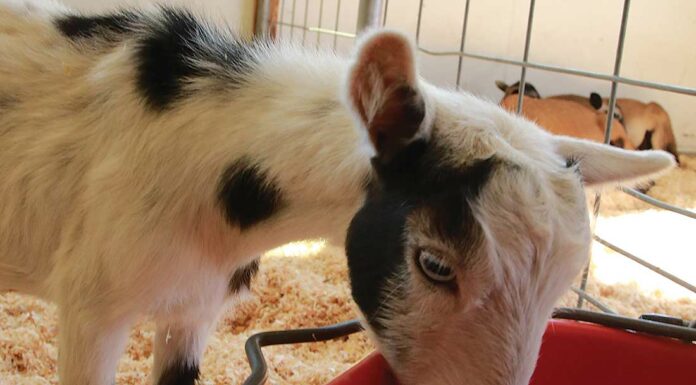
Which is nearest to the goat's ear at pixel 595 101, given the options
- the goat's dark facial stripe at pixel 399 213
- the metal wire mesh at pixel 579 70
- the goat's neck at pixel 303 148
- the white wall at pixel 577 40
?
the white wall at pixel 577 40

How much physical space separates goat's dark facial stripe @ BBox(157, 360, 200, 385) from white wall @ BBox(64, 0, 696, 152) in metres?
3.91

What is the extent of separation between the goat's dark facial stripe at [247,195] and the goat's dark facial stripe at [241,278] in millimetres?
249

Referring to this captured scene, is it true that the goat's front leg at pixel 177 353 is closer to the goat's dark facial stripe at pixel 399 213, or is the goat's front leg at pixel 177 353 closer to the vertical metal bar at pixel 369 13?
the goat's dark facial stripe at pixel 399 213

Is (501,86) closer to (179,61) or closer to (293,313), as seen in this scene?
(293,313)

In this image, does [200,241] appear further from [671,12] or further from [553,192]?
[671,12]

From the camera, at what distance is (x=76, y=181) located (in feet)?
4.65

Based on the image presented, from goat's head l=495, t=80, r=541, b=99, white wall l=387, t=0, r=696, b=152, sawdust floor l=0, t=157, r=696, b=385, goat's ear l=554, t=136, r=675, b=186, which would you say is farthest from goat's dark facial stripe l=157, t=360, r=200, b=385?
white wall l=387, t=0, r=696, b=152

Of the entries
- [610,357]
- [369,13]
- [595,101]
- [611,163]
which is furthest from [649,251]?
[595,101]

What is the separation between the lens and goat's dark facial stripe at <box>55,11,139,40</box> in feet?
5.02

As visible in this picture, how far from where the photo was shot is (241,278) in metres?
1.59

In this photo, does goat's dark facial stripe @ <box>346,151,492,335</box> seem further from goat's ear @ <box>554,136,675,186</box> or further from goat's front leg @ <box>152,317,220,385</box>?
goat's front leg @ <box>152,317,220,385</box>

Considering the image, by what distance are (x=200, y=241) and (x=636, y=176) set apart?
2.74 ft

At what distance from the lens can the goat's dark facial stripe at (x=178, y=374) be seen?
1701 mm

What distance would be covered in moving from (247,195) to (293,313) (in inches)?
43.8
